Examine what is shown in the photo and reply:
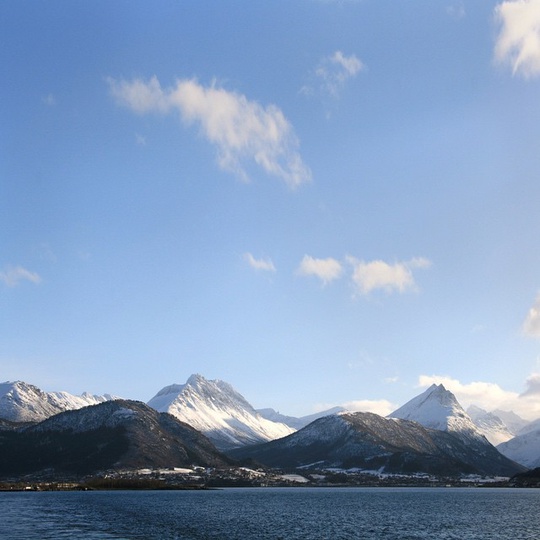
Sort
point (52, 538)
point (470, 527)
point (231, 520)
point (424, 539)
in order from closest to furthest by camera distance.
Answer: point (52, 538)
point (424, 539)
point (470, 527)
point (231, 520)

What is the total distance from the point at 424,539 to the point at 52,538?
74723mm

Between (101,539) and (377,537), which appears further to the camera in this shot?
(377,537)

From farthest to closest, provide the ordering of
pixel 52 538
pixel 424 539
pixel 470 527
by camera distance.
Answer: pixel 470 527 < pixel 424 539 < pixel 52 538

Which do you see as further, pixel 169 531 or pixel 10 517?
pixel 10 517

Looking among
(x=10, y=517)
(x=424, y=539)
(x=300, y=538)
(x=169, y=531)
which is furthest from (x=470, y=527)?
(x=10, y=517)

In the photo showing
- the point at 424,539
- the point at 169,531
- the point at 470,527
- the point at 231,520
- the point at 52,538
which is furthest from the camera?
the point at 231,520

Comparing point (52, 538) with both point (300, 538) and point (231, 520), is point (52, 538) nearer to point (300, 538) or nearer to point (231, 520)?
point (300, 538)

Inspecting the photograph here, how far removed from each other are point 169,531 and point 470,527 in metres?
77.6

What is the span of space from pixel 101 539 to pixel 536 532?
10081 cm

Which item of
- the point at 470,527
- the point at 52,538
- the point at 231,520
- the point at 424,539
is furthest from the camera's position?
the point at 231,520

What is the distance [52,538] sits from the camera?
418 ft

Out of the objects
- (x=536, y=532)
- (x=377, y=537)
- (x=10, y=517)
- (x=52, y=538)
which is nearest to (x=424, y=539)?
(x=377, y=537)

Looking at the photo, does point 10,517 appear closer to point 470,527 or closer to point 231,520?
point 231,520

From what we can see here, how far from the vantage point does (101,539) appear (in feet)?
424
